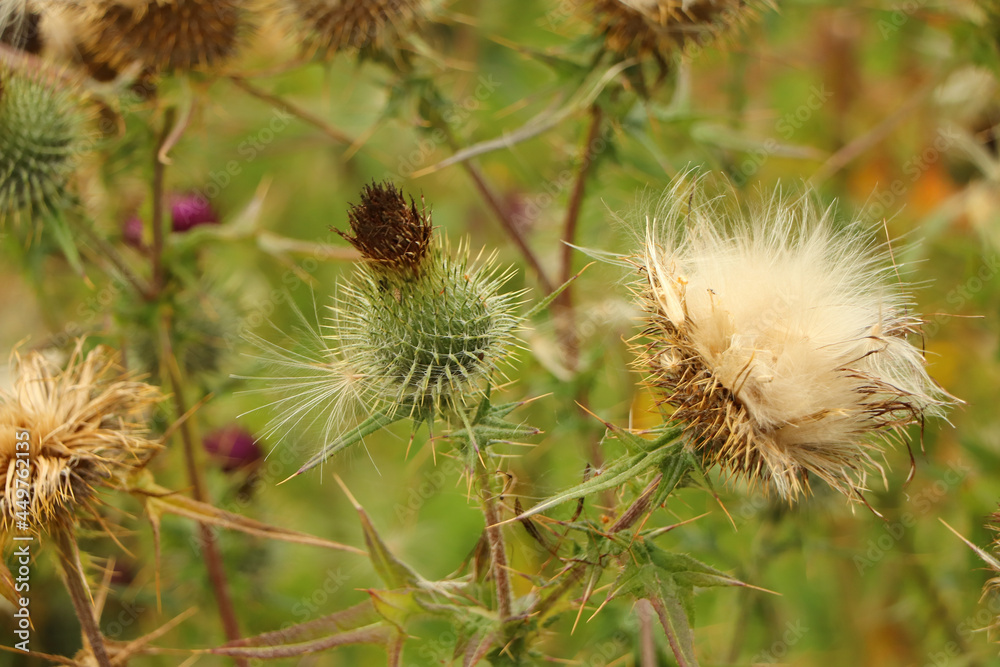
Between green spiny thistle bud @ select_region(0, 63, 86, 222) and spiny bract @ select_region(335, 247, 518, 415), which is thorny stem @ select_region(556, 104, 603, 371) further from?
green spiny thistle bud @ select_region(0, 63, 86, 222)

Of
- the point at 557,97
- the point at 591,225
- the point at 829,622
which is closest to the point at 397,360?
the point at 557,97

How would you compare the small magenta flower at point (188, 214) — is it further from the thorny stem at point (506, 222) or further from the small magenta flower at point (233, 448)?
the thorny stem at point (506, 222)

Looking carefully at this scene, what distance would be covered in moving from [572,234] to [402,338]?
1276mm

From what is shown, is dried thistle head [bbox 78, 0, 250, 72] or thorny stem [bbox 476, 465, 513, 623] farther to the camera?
dried thistle head [bbox 78, 0, 250, 72]

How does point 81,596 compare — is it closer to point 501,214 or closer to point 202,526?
point 202,526

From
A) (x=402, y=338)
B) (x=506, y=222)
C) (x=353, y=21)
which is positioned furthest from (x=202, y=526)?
(x=353, y=21)

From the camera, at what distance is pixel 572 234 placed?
3.03 meters

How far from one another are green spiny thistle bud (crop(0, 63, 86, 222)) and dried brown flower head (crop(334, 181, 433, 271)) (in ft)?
4.59

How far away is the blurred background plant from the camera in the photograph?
218cm

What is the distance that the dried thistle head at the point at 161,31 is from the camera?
9.09 ft

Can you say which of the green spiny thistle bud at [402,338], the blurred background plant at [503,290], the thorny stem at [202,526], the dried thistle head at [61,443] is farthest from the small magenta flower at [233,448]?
the green spiny thistle bud at [402,338]

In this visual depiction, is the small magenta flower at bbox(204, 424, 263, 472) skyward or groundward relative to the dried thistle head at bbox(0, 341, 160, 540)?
groundward

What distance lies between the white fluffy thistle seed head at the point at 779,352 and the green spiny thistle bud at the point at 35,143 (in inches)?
82.1

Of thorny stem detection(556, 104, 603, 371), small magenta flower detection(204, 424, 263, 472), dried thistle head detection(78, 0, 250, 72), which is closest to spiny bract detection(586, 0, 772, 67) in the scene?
thorny stem detection(556, 104, 603, 371)
